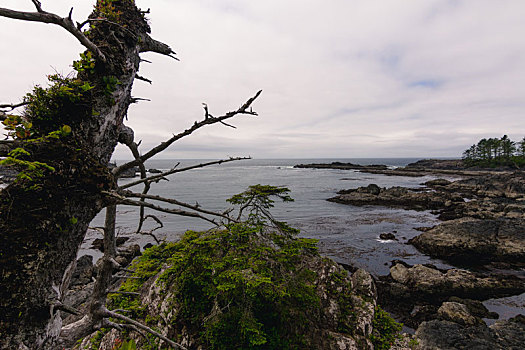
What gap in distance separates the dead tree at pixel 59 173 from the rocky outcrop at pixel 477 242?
775 inches

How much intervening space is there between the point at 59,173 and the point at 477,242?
21.6 metres

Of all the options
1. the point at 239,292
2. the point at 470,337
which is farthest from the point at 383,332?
the point at 239,292

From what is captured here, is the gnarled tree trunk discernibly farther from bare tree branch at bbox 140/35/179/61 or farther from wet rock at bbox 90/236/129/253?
wet rock at bbox 90/236/129/253

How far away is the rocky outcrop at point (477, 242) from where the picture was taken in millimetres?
14945

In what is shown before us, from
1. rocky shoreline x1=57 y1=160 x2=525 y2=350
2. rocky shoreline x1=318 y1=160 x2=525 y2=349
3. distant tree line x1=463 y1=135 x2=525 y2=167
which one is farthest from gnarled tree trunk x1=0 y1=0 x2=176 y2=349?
distant tree line x1=463 y1=135 x2=525 y2=167

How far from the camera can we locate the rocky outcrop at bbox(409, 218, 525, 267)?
14945 mm

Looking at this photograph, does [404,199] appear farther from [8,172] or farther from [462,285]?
[8,172]

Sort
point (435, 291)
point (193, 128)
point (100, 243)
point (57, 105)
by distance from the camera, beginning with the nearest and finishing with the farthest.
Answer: point (57, 105), point (193, 128), point (435, 291), point (100, 243)

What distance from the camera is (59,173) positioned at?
1890mm

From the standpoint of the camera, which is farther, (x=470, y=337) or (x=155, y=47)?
(x=470, y=337)

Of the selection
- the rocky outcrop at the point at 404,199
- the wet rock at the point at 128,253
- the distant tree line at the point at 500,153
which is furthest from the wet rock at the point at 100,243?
the distant tree line at the point at 500,153

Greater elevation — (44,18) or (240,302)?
(44,18)

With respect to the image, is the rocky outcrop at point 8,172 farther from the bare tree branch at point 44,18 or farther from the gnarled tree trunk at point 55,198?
the bare tree branch at point 44,18

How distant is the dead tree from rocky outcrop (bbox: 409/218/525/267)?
19.7 metres
